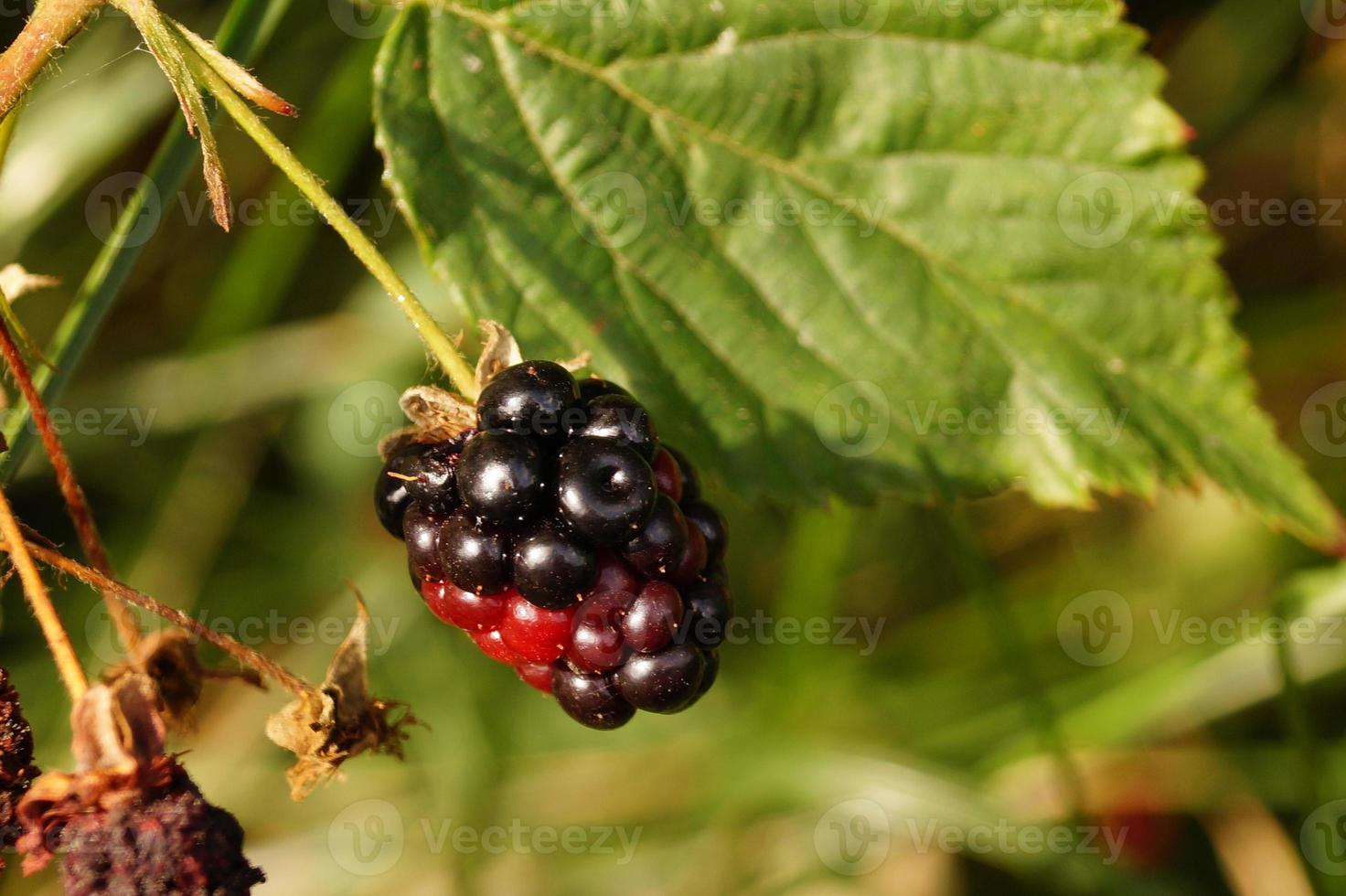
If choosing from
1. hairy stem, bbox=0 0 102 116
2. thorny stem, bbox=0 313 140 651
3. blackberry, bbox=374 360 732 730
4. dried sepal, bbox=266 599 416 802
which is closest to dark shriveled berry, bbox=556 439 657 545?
blackberry, bbox=374 360 732 730

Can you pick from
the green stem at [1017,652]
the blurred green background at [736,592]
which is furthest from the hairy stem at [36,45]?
the green stem at [1017,652]

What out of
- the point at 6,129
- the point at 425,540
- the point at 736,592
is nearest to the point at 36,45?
the point at 6,129

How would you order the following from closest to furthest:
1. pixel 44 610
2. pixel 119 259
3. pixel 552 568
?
pixel 44 610
pixel 552 568
pixel 119 259

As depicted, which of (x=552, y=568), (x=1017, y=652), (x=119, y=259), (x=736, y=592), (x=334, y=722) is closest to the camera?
(x=552, y=568)

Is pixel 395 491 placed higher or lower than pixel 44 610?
lower

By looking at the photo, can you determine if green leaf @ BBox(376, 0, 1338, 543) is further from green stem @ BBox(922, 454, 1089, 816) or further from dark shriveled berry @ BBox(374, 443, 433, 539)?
green stem @ BBox(922, 454, 1089, 816)

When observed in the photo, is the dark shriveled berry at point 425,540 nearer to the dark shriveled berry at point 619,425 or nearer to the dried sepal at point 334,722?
the dried sepal at point 334,722

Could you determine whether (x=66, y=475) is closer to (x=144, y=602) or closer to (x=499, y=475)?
(x=144, y=602)
